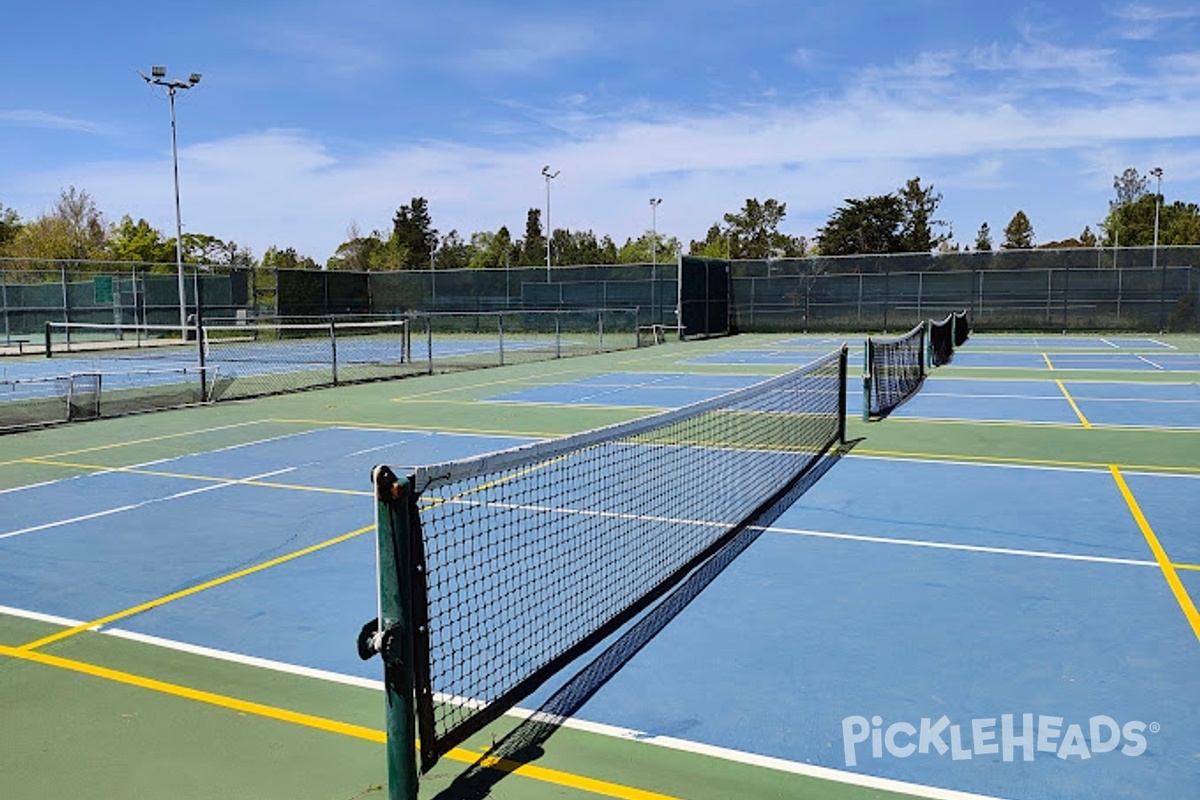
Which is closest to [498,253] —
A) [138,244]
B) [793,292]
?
[138,244]

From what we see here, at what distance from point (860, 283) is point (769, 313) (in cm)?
440

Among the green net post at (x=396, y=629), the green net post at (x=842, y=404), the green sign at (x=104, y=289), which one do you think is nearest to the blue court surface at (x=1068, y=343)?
the green net post at (x=842, y=404)

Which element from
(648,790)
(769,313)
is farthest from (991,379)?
(769,313)

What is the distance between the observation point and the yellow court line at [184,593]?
238 inches

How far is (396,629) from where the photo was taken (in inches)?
150

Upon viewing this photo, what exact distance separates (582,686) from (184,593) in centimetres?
328

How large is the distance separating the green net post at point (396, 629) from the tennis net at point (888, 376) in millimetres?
12167

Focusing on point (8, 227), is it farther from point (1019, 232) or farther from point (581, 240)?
point (1019, 232)

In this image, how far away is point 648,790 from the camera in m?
4.13

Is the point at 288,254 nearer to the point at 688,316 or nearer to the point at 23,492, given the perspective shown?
the point at 688,316

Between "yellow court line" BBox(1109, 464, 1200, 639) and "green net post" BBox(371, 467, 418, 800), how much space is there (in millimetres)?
4796

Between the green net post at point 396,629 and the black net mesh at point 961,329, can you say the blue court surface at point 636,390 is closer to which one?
the green net post at point 396,629

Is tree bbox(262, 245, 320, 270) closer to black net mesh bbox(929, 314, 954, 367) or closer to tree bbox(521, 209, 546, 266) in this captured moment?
tree bbox(521, 209, 546, 266)

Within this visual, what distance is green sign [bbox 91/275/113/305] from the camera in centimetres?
3994
